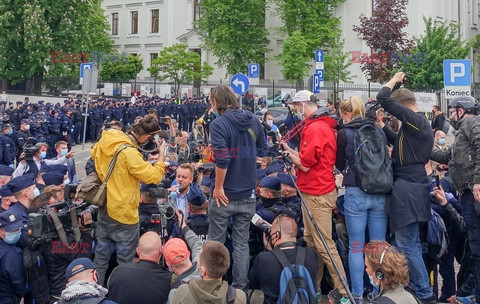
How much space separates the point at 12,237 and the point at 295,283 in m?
2.77

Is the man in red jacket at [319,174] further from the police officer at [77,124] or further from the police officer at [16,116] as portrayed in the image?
the police officer at [77,124]

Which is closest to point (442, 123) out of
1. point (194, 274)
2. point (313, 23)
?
point (194, 274)

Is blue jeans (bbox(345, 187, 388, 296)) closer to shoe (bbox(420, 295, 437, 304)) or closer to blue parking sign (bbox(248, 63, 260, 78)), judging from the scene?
shoe (bbox(420, 295, 437, 304))

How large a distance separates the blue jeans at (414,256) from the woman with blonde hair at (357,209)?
221 mm

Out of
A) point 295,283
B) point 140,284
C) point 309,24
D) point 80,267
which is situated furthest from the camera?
point 309,24

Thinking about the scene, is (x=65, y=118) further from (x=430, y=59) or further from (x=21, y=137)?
(x=430, y=59)

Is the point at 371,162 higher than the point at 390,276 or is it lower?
higher

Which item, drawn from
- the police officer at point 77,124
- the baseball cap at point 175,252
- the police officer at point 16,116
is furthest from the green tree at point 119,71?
the baseball cap at point 175,252

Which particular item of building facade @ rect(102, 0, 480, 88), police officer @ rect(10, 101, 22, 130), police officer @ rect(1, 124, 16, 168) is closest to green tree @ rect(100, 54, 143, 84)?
building facade @ rect(102, 0, 480, 88)

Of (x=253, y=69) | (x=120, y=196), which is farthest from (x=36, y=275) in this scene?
(x=253, y=69)

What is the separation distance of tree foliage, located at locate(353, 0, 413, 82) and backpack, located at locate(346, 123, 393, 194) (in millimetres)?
32205

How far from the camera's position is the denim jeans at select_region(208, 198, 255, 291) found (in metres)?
6.55

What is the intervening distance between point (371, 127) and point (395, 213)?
3.13 ft

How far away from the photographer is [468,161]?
261 inches
